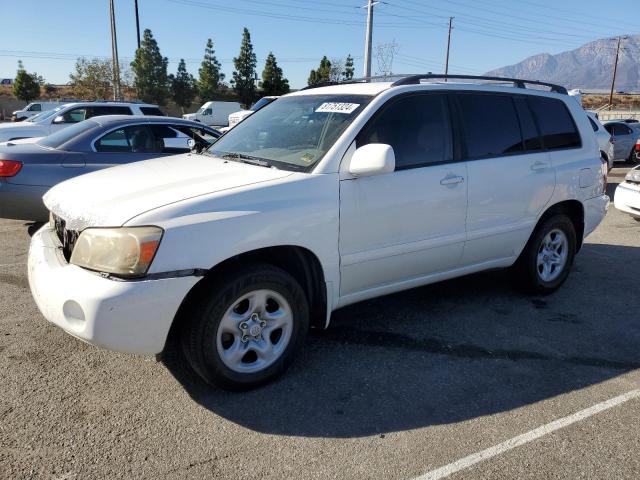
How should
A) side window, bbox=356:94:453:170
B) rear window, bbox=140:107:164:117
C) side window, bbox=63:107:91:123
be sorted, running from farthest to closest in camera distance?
rear window, bbox=140:107:164:117, side window, bbox=63:107:91:123, side window, bbox=356:94:453:170

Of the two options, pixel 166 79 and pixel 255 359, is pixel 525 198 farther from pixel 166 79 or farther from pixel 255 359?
pixel 166 79

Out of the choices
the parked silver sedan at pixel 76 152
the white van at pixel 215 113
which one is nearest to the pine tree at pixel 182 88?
the white van at pixel 215 113

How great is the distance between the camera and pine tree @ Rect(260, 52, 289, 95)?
57.5m

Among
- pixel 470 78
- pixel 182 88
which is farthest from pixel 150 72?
pixel 470 78

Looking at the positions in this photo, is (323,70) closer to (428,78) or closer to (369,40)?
(369,40)

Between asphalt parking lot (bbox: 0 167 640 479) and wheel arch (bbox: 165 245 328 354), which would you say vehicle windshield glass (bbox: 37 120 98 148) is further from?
wheel arch (bbox: 165 245 328 354)

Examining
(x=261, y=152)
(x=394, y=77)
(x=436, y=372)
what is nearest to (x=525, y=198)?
(x=394, y=77)

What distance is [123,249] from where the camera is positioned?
2715 mm

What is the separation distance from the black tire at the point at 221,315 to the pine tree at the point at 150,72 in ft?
180

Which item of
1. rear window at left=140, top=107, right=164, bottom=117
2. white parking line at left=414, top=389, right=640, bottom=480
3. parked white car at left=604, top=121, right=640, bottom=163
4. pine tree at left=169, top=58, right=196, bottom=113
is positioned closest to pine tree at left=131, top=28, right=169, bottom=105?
pine tree at left=169, top=58, right=196, bottom=113

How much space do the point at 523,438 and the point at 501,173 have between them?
2.17m

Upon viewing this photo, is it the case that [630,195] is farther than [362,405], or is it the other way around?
[630,195]

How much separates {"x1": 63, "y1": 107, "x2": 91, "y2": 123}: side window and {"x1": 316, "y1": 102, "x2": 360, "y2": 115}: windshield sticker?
1066cm

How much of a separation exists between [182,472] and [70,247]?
1.49 m
